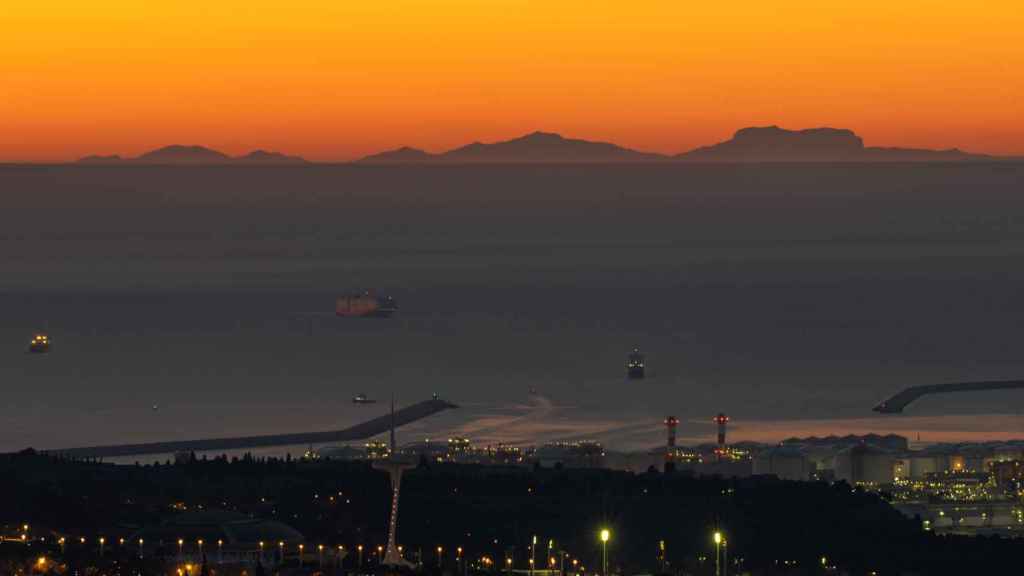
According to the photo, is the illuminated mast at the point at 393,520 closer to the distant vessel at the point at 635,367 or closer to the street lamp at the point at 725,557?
the street lamp at the point at 725,557

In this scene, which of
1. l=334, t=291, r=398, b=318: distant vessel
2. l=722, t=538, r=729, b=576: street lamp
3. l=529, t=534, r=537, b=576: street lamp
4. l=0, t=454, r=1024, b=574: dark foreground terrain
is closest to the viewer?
l=722, t=538, r=729, b=576: street lamp

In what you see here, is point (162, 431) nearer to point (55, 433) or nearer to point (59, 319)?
point (55, 433)

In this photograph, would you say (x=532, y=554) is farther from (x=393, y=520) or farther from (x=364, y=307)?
(x=364, y=307)

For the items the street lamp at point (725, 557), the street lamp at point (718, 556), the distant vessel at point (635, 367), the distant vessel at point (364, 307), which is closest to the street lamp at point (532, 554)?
the street lamp at point (718, 556)

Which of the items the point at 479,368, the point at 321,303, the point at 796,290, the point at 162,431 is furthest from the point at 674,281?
the point at 162,431

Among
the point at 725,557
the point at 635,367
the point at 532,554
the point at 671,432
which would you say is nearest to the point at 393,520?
the point at 532,554

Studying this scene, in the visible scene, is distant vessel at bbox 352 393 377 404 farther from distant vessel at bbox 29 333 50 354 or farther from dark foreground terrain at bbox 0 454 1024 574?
dark foreground terrain at bbox 0 454 1024 574

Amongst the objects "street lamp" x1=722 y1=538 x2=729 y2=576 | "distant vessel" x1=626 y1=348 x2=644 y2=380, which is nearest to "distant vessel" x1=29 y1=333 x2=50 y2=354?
"distant vessel" x1=626 y1=348 x2=644 y2=380
